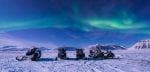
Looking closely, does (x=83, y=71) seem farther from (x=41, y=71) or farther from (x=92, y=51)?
(x=92, y=51)

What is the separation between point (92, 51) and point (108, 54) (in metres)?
3.21

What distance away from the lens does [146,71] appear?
1650 cm

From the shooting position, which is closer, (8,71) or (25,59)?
(8,71)

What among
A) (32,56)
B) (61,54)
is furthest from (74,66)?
(61,54)

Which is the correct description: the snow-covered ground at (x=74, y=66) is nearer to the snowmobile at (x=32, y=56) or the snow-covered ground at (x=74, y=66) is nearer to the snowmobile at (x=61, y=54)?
the snowmobile at (x=32, y=56)

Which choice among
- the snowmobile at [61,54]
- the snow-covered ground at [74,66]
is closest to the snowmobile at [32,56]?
the snowmobile at [61,54]

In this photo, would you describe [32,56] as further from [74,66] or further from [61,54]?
[74,66]

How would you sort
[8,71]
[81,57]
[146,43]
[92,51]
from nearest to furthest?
[8,71] → [81,57] → [92,51] → [146,43]

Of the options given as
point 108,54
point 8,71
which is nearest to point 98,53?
point 108,54

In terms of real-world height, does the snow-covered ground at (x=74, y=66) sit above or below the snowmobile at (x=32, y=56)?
below

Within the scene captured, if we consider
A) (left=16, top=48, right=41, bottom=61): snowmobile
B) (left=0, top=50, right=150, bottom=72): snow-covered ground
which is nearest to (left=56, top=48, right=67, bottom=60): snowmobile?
(left=16, top=48, right=41, bottom=61): snowmobile

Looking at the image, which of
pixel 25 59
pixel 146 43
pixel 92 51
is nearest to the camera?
pixel 25 59

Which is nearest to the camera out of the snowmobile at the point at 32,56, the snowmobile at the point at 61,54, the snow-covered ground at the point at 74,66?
the snow-covered ground at the point at 74,66

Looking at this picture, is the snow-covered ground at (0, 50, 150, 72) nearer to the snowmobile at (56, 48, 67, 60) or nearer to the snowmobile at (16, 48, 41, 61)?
the snowmobile at (16, 48, 41, 61)
